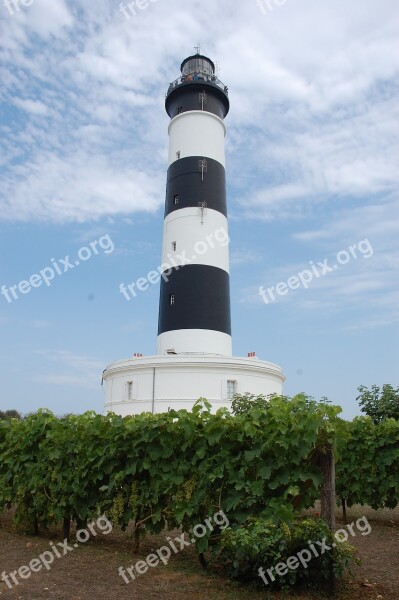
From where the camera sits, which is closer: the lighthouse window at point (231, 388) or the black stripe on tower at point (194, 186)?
the lighthouse window at point (231, 388)

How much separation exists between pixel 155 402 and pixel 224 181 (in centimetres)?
1255

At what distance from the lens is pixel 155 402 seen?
21531 mm

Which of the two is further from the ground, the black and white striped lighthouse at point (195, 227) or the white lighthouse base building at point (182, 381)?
the black and white striped lighthouse at point (195, 227)

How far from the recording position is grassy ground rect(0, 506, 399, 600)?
5684 millimetres

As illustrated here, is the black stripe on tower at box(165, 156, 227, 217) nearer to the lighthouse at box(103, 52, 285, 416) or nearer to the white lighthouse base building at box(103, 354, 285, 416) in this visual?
the lighthouse at box(103, 52, 285, 416)

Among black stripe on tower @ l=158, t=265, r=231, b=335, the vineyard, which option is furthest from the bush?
black stripe on tower @ l=158, t=265, r=231, b=335

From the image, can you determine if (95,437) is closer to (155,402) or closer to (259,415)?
(259,415)

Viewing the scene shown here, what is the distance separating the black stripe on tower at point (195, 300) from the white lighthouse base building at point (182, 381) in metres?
2.26

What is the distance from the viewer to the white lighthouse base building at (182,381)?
21.5m

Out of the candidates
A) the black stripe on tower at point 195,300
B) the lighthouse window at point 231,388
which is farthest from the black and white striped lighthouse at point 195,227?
the lighthouse window at point 231,388

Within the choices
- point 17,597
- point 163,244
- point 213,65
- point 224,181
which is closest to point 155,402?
point 163,244

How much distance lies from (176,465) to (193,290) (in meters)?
17.0

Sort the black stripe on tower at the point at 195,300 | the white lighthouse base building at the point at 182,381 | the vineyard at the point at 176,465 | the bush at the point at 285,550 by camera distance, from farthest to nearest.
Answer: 1. the black stripe on tower at the point at 195,300
2. the white lighthouse base building at the point at 182,381
3. the vineyard at the point at 176,465
4. the bush at the point at 285,550

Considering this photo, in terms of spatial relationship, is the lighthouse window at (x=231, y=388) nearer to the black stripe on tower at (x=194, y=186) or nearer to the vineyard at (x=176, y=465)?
the black stripe on tower at (x=194, y=186)
